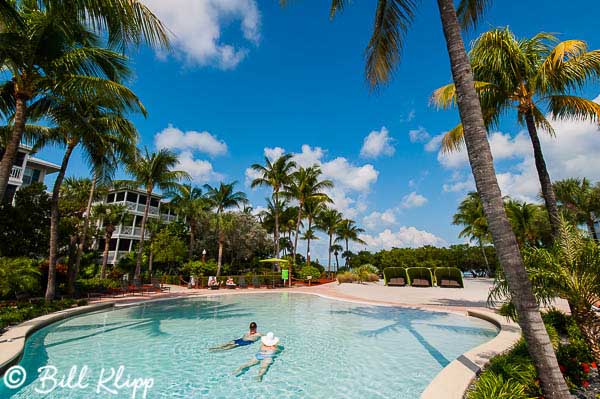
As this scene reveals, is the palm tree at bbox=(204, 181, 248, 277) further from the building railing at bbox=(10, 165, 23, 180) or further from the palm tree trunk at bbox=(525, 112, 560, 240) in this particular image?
the palm tree trunk at bbox=(525, 112, 560, 240)

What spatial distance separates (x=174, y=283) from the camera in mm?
26703

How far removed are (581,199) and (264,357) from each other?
34977mm

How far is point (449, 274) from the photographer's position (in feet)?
74.5

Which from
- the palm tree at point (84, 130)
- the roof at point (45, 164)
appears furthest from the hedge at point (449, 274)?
the roof at point (45, 164)

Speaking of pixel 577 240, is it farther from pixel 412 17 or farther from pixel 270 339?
pixel 270 339

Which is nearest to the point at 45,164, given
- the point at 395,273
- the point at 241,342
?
the point at 241,342

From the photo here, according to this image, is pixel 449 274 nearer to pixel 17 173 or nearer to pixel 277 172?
pixel 277 172

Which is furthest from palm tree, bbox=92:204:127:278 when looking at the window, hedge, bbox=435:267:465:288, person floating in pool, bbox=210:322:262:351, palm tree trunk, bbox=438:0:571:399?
palm tree trunk, bbox=438:0:571:399

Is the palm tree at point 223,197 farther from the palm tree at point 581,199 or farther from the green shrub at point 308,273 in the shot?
the palm tree at point 581,199

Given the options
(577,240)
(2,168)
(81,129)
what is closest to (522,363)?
(577,240)

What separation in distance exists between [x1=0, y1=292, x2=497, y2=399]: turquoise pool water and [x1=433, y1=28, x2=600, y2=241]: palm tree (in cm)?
492

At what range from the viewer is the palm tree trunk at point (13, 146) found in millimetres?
7043

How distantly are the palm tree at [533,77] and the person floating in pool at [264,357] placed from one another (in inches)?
294

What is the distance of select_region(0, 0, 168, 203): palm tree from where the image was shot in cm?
629
